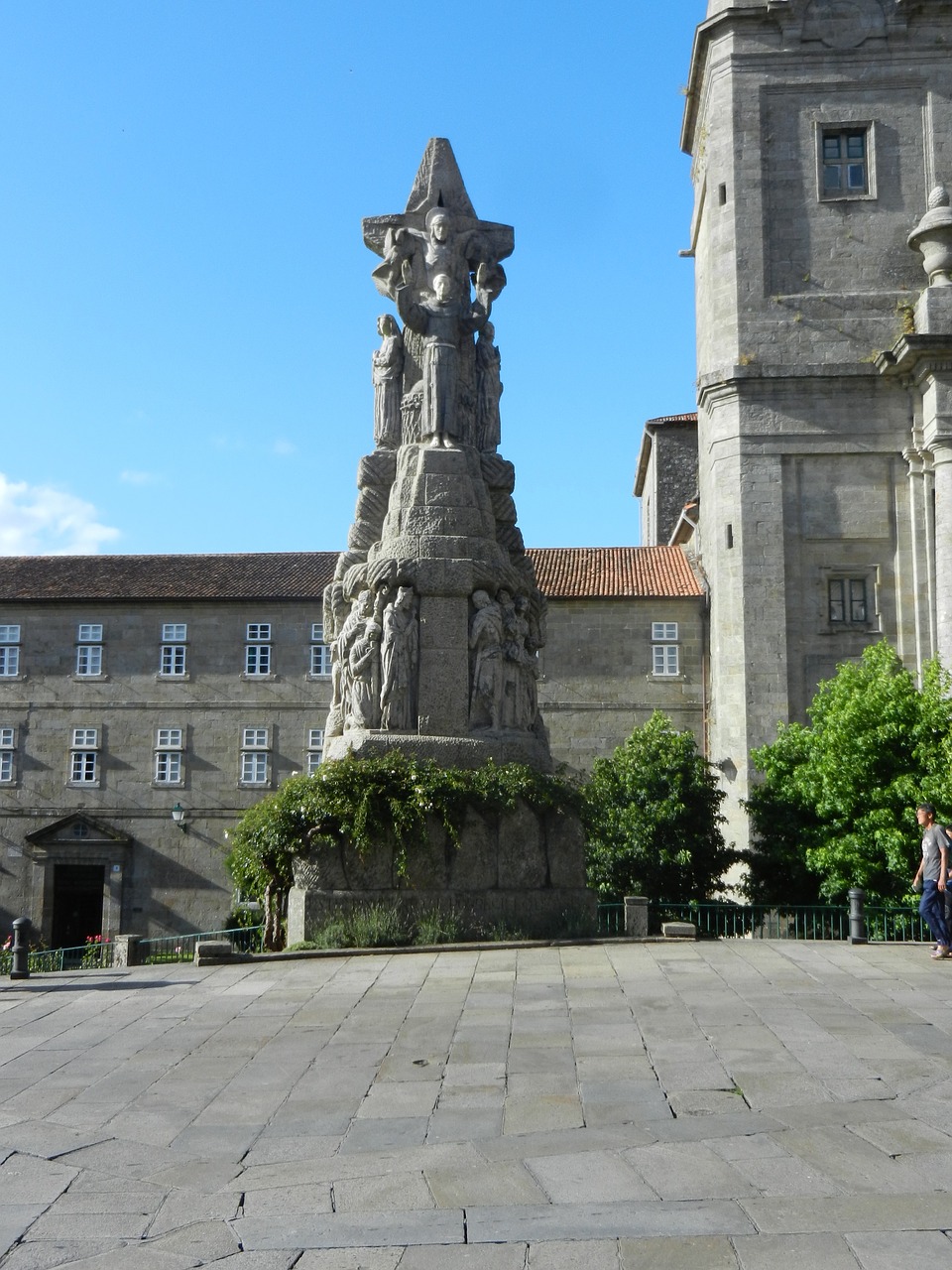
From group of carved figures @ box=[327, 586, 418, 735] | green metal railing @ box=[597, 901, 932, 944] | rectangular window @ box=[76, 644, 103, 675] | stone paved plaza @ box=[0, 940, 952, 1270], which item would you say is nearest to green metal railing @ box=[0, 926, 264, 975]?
group of carved figures @ box=[327, 586, 418, 735]

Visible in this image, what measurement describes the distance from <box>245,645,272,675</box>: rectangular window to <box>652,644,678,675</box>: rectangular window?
11340mm

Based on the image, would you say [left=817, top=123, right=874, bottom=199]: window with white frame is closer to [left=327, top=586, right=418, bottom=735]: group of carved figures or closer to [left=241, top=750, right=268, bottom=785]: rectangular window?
[left=327, top=586, right=418, bottom=735]: group of carved figures

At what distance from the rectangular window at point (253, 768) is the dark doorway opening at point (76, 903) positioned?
4.92 m

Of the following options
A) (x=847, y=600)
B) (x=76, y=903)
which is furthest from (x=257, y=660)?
(x=847, y=600)

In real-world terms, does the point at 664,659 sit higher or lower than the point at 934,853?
higher

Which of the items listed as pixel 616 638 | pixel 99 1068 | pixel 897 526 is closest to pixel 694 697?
pixel 616 638

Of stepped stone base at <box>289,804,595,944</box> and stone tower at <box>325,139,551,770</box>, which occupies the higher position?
stone tower at <box>325,139,551,770</box>

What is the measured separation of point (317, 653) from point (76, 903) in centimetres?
1030

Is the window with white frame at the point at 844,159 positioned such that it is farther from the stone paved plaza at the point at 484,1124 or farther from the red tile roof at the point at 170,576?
the stone paved plaza at the point at 484,1124

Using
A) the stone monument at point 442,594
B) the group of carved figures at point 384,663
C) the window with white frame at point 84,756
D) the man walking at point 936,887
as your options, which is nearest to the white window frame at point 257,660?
the window with white frame at point 84,756

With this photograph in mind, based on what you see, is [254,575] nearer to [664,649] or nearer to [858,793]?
[664,649]

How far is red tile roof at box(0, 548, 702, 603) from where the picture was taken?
35.7 meters

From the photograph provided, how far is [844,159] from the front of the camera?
96.7 ft

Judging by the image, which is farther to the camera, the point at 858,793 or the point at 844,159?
the point at 844,159
